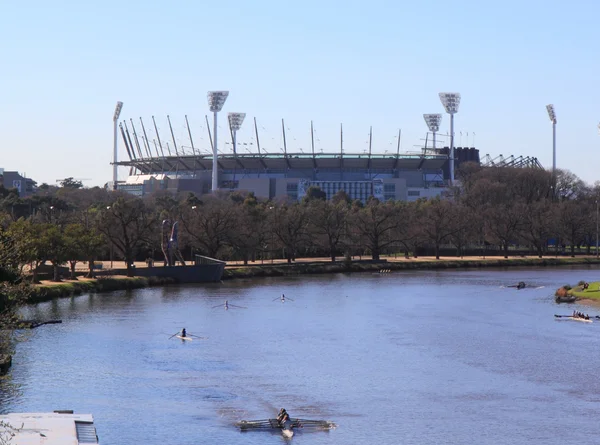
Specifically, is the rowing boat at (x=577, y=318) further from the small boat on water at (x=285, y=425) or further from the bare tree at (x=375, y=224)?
the bare tree at (x=375, y=224)

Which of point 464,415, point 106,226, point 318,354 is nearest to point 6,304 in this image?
point 464,415

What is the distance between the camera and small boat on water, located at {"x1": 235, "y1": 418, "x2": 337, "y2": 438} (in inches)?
1700

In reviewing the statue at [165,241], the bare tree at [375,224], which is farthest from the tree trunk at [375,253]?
the statue at [165,241]

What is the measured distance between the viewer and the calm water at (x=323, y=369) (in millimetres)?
43906

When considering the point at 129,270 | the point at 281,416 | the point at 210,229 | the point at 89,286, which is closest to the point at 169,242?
the point at 129,270

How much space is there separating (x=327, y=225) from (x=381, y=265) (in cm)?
908

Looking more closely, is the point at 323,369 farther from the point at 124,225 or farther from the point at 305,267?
the point at 305,267

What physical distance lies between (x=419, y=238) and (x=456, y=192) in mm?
43457

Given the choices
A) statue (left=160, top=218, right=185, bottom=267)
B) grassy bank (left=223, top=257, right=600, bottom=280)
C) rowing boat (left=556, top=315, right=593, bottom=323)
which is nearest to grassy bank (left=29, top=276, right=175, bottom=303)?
statue (left=160, top=218, right=185, bottom=267)

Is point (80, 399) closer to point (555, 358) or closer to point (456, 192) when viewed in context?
point (555, 358)

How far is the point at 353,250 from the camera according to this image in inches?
5773

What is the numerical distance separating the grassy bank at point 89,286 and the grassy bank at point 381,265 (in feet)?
37.5

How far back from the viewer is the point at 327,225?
13900 cm

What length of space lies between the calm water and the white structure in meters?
1.27
